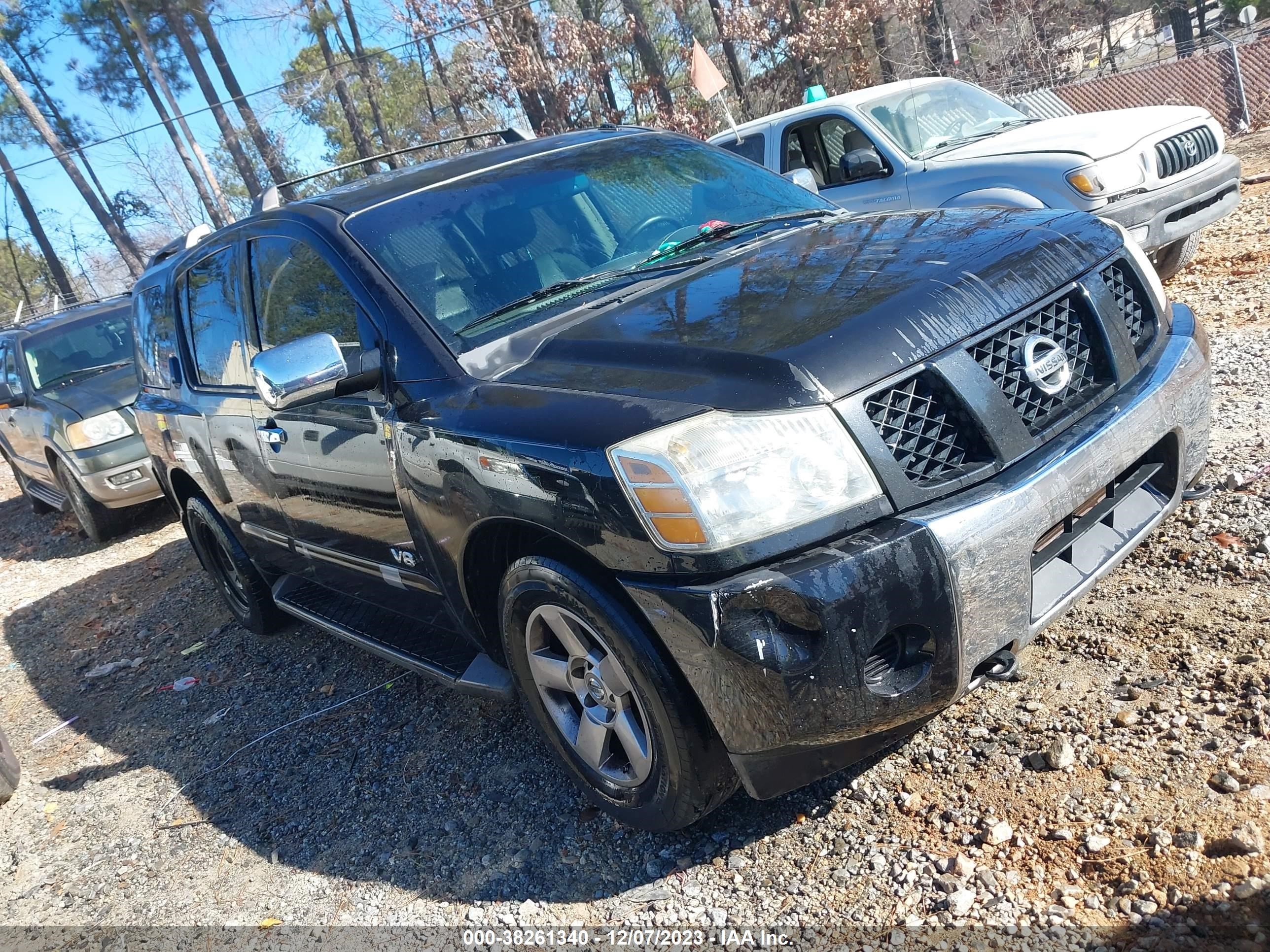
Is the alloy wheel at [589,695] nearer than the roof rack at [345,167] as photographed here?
Yes

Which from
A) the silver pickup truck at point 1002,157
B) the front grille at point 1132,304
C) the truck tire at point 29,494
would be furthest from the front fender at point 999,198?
the truck tire at point 29,494

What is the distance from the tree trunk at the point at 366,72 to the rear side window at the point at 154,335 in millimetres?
23657

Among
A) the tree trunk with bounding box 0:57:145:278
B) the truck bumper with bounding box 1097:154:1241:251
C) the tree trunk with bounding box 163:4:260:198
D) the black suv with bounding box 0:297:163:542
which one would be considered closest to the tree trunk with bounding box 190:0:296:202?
the tree trunk with bounding box 163:4:260:198

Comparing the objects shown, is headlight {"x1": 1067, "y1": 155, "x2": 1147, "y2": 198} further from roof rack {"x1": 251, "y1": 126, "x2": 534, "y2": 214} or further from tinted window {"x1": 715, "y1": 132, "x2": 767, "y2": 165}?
roof rack {"x1": 251, "y1": 126, "x2": 534, "y2": 214}

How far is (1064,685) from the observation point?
2957 mm

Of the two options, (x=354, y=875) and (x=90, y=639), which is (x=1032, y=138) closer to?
(x=354, y=875)

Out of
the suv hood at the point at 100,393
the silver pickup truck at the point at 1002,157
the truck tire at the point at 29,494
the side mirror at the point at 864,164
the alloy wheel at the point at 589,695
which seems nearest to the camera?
the alloy wheel at the point at 589,695

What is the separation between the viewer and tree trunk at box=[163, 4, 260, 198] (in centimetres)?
2758

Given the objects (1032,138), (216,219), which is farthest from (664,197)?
(216,219)

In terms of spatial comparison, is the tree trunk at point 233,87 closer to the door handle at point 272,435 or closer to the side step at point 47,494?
the side step at point 47,494

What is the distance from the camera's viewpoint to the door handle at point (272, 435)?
3812mm

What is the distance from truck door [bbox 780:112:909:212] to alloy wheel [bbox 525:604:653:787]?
5.72 metres

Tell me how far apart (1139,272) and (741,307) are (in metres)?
1.26

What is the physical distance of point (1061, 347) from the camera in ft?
8.65
